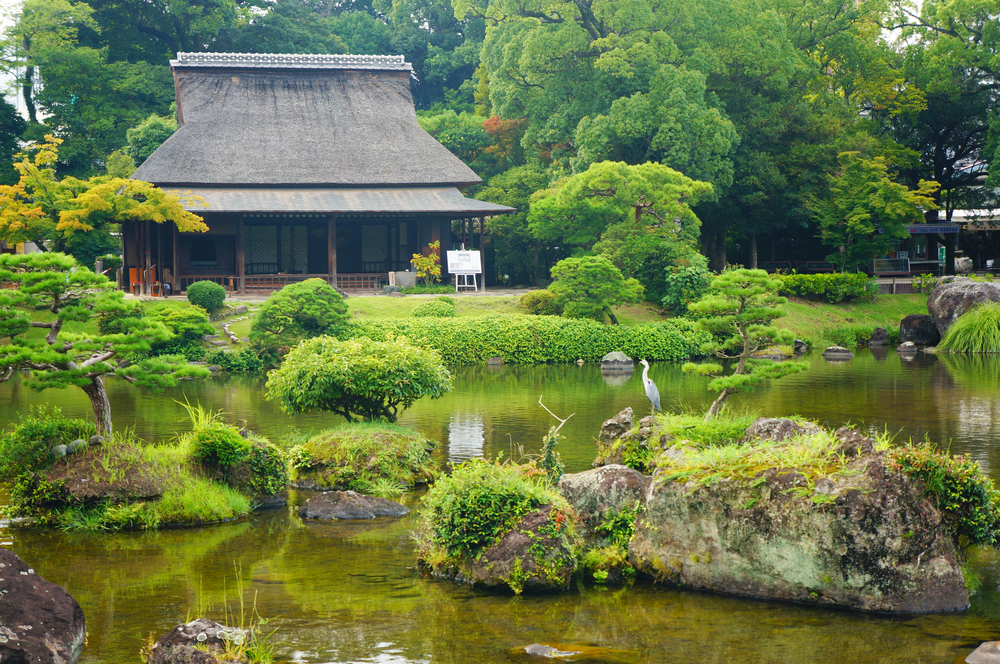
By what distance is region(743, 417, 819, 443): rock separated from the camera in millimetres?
10281

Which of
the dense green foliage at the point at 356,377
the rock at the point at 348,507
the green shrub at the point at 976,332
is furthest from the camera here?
the green shrub at the point at 976,332

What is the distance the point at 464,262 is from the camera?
33.5 m

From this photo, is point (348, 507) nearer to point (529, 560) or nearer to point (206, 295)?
point (529, 560)

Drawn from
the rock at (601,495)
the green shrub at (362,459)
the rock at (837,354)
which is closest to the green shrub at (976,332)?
the rock at (837,354)

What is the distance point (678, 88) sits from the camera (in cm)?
3500

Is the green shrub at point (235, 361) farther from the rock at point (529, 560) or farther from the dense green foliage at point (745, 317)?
the rock at point (529, 560)

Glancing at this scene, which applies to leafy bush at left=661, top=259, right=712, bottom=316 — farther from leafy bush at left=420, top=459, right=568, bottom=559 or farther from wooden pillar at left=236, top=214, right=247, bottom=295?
leafy bush at left=420, top=459, right=568, bottom=559

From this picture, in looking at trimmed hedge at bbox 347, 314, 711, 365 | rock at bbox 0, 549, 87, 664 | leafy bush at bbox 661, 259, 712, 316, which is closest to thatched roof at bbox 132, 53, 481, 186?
leafy bush at bbox 661, 259, 712, 316

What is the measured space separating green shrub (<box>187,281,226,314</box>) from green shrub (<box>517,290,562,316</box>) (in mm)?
9627

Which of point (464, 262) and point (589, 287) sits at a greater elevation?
point (464, 262)

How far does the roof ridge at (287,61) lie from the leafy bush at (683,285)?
54.3 ft

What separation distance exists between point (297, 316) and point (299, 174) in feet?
34.1

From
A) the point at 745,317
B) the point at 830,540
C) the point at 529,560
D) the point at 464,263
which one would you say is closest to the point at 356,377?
the point at 529,560

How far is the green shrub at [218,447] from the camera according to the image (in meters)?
11.6
